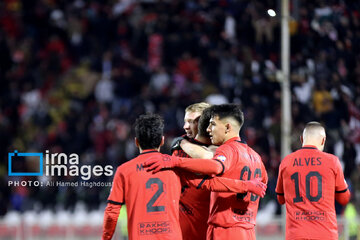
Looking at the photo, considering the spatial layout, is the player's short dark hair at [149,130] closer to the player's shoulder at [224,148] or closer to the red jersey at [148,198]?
the red jersey at [148,198]

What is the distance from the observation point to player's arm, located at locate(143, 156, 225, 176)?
4879 mm

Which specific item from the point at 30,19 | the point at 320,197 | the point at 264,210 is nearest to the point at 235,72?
the point at 264,210

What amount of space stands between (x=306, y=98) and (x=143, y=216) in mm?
9069

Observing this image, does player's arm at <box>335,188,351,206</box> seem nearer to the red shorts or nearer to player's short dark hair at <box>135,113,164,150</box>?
the red shorts

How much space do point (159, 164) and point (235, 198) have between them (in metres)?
0.75

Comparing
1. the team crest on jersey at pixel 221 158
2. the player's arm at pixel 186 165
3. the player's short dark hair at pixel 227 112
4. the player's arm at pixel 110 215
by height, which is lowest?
the player's arm at pixel 110 215

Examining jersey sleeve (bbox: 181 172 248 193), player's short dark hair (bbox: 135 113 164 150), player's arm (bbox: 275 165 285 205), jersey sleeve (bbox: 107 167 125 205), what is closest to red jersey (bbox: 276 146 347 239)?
player's arm (bbox: 275 165 285 205)

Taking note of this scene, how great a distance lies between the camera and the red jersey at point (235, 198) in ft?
17.2

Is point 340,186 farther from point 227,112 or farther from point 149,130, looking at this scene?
point 149,130

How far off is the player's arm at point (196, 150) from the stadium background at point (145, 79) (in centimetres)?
611

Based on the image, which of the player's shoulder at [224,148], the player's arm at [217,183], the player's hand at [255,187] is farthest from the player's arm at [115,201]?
the player's hand at [255,187]

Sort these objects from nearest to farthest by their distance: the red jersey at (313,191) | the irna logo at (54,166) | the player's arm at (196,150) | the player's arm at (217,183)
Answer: the player's arm at (217,183) < the player's arm at (196,150) < the red jersey at (313,191) < the irna logo at (54,166)

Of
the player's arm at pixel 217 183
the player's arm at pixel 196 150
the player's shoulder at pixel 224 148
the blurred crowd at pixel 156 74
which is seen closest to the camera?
the player's arm at pixel 217 183

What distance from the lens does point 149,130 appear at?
4.95 m
